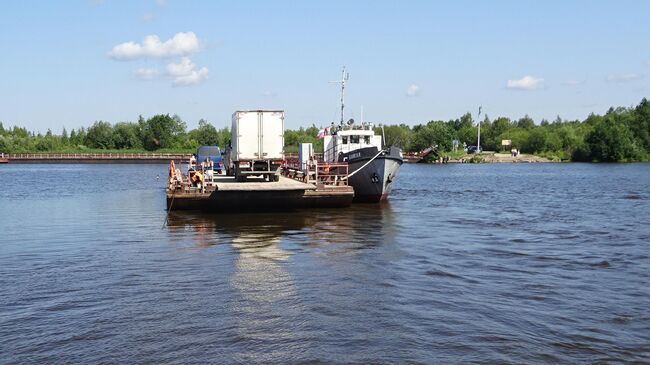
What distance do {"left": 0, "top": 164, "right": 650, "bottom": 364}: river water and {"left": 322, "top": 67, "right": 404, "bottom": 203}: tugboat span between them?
7.49m

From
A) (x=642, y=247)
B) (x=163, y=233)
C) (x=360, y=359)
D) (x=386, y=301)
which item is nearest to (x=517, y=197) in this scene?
(x=642, y=247)

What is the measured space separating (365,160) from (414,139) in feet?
409

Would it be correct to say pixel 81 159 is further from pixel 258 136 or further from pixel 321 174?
pixel 258 136

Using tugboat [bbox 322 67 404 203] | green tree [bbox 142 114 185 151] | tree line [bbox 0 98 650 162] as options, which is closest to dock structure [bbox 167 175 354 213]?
tugboat [bbox 322 67 404 203]

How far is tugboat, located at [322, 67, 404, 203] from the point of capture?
31062mm

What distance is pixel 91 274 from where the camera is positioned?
13.8m

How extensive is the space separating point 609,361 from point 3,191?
43186 mm

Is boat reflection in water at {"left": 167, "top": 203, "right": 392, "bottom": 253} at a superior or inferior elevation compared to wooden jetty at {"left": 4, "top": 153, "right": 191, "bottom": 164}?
inferior

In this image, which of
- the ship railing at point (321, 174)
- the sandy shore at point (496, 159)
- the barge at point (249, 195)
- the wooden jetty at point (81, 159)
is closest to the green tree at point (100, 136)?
the wooden jetty at point (81, 159)

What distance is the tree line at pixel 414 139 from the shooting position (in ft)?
415

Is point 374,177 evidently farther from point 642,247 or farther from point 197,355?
point 197,355

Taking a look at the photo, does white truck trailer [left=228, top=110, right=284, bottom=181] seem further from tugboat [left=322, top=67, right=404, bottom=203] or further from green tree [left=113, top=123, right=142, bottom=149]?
green tree [left=113, top=123, right=142, bottom=149]

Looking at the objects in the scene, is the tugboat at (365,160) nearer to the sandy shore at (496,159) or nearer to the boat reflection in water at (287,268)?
the boat reflection in water at (287,268)

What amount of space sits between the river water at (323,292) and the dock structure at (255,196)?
4.02ft
